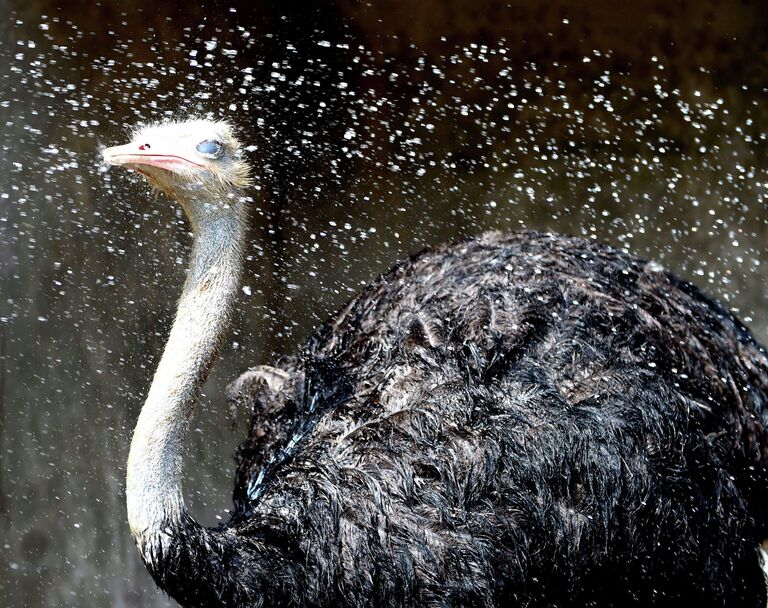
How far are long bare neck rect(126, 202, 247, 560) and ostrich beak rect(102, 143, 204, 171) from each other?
0.47ft

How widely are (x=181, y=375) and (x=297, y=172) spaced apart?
293cm

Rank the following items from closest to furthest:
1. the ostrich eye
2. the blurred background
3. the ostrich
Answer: the ostrich
the ostrich eye
the blurred background

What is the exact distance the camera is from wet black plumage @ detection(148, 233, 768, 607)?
3.03 metres

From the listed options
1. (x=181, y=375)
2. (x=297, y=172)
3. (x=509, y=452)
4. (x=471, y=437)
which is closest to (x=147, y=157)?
(x=181, y=375)

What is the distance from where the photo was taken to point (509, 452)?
Result: 10.7 ft

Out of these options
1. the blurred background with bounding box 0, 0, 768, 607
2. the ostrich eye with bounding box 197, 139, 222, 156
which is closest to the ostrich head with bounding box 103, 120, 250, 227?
the ostrich eye with bounding box 197, 139, 222, 156

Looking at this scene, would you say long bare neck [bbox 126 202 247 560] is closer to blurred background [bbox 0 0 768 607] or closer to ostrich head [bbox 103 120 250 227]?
ostrich head [bbox 103 120 250 227]

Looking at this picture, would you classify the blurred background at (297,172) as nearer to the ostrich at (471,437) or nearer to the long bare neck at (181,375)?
the ostrich at (471,437)

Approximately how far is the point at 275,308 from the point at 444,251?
1842 millimetres

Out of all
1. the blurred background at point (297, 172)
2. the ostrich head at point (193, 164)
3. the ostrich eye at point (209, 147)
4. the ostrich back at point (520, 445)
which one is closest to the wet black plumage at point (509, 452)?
the ostrich back at point (520, 445)

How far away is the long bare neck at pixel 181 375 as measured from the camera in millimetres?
2805

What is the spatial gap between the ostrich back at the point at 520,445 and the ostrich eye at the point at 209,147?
0.91 m

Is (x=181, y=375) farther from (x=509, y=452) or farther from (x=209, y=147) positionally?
(x=509, y=452)

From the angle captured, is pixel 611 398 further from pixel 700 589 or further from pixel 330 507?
pixel 330 507
